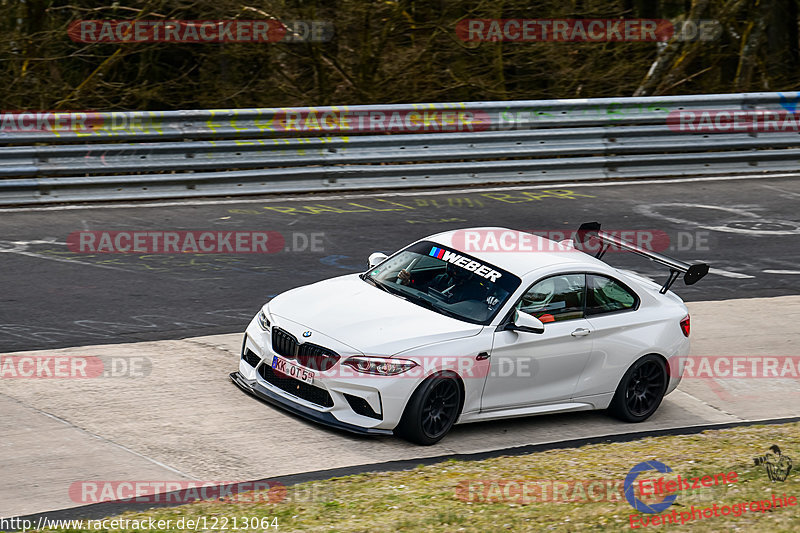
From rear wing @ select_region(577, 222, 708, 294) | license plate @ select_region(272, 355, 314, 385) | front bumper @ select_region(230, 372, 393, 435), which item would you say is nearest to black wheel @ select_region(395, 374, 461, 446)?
front bumper @ select_region(230, 372, 393, 435)

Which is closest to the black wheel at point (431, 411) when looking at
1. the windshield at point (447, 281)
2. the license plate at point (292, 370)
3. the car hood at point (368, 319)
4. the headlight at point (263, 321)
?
the car hood at point (368, 319)

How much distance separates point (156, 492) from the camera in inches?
261

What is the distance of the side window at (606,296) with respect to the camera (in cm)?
881

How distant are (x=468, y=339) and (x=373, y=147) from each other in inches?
329

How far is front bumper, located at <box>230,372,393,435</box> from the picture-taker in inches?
305

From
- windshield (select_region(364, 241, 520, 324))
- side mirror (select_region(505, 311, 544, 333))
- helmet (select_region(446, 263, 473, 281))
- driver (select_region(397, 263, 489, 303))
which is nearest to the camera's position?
side mirror (select_region(505, 311, 544, 333))

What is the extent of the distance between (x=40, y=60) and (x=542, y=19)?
29.0 ft

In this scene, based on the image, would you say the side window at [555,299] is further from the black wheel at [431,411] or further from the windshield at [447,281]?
the black wheel at [431,411]

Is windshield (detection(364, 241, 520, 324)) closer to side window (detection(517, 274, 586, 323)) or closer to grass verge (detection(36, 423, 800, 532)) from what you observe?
side window (detection(517, 274, 586, 323))

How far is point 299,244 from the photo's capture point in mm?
13352

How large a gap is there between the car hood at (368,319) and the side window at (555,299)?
0.58m

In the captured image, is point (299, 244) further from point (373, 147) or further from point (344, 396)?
point (344, 396)

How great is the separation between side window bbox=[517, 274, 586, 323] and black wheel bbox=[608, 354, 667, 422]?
2.50 feet

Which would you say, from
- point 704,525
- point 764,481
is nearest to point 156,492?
point 704,525
